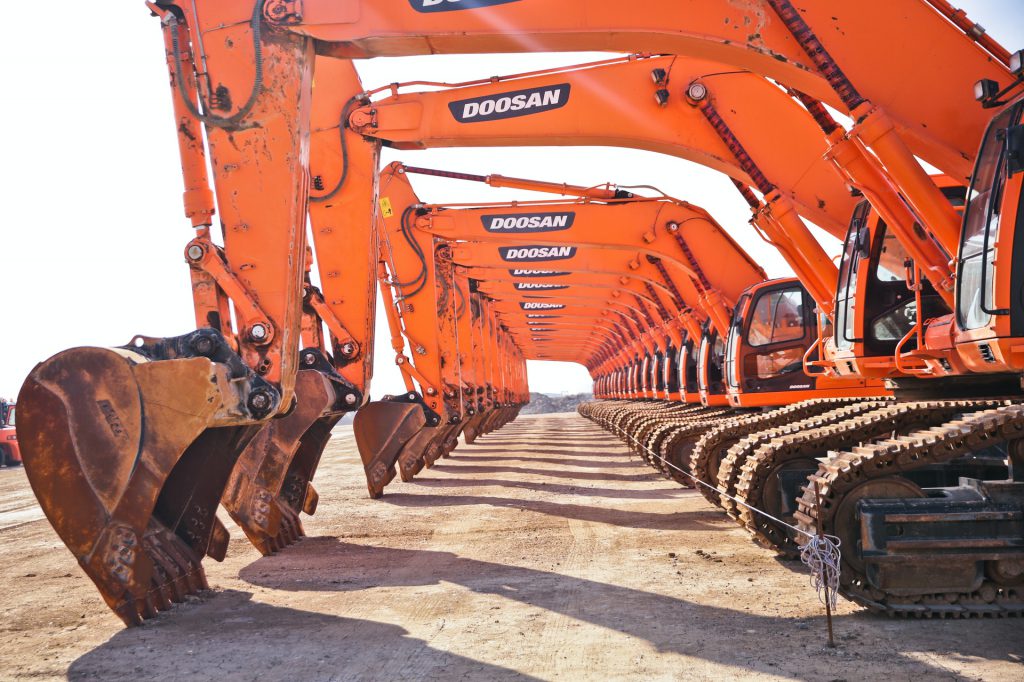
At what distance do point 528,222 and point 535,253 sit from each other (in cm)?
273

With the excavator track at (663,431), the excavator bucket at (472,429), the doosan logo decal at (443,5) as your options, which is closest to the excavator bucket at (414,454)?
the excavator track at (663,431)

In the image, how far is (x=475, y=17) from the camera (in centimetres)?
845

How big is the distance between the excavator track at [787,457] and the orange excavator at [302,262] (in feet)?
2.14

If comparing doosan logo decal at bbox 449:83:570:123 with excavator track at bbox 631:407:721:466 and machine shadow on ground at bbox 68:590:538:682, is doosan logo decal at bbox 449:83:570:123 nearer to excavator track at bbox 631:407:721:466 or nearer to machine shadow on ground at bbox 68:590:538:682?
excavator track at bbox 631:407:721:466

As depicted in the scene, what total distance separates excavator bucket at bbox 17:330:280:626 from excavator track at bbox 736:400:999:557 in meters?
3.72

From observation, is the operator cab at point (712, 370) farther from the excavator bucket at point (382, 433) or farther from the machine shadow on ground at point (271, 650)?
the machine shadow on ground at point (271, 650)

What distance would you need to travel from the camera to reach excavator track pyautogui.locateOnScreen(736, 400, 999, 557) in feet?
22.5

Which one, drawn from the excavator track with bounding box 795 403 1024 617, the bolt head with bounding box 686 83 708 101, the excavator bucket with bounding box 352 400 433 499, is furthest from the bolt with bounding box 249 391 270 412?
the bolt head with bounding box 686 83 708 101

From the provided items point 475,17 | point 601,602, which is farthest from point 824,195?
point 601,602

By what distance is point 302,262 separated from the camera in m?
8.38

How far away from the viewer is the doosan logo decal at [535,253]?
22.1 meters

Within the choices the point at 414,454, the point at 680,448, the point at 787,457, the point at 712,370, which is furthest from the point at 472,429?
the point at 787,457

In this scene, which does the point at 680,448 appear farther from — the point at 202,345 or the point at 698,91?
the point at 202,345

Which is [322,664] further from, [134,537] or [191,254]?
[191,254]
